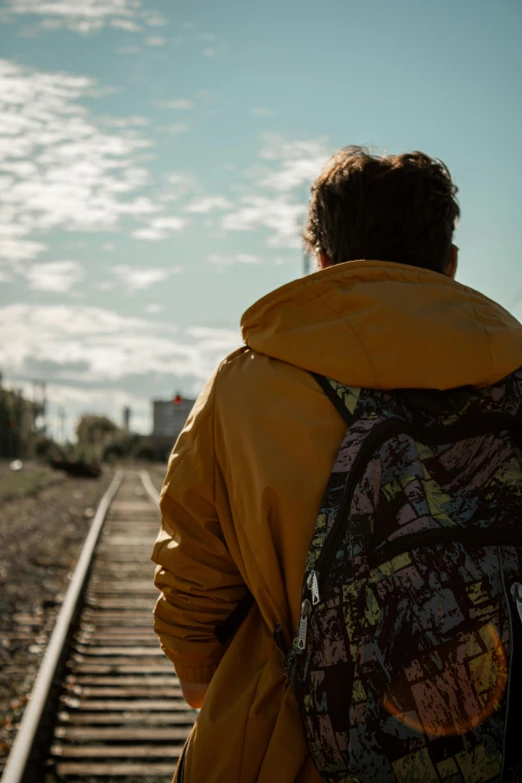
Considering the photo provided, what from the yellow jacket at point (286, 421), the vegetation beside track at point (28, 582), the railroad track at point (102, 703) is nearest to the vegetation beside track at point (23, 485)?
the vegetation beside track at point (28, 582)

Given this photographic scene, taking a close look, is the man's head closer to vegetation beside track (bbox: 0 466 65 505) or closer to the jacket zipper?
the jacket zipper

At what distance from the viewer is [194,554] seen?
5.51ft

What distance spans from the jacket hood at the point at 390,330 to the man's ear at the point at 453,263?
0.20m

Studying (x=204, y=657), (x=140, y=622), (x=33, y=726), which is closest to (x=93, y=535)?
(x=140, y=622)

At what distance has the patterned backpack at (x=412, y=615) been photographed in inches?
53.3

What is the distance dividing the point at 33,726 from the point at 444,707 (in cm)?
382

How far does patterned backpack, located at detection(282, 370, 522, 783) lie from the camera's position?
135 cm

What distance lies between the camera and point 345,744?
1376mm

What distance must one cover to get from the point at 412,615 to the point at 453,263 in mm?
809

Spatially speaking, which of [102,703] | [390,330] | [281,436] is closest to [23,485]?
[102,703]

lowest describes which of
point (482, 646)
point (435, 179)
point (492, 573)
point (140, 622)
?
point (140, 622)

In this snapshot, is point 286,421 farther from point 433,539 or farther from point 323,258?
point 323,258

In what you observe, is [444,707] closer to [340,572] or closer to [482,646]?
[482,646]

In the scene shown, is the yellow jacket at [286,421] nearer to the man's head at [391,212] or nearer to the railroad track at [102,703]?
the man's head at [391,212]
